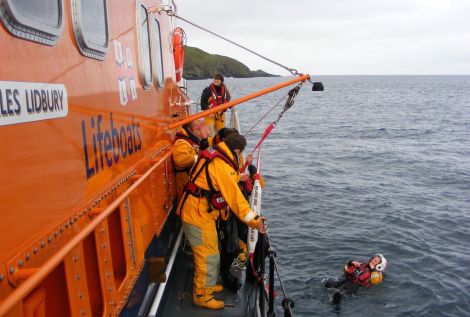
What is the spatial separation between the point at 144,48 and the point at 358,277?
787 centimetres

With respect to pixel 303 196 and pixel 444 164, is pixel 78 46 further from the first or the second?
pixel 444 164

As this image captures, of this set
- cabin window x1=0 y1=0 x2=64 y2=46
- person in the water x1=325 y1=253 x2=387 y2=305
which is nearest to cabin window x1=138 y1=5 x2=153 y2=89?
cabin window x1=0 y1=0 x2=64 y2=46

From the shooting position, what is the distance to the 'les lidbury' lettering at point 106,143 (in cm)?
231

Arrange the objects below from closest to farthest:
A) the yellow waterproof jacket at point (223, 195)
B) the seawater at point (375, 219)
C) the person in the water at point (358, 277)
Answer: the yellow waterproof jacket at point (223, 195)
the person in the water at point (358, 277)
the seawater at point (375, 219)

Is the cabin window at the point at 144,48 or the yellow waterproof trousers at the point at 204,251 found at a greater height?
the cabin window at the point at 144,48

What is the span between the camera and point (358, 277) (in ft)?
32.4

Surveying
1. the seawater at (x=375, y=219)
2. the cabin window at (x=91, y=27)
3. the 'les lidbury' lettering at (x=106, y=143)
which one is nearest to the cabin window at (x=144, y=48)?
the 'les lidbury' lettering at (x=106, y=143)

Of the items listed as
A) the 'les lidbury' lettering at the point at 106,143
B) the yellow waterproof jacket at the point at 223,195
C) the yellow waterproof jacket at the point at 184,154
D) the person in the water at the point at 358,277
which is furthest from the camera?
the person in the water at the point at 358,277

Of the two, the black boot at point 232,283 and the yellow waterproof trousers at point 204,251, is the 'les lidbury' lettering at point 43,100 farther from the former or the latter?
the black boot at point 232,283

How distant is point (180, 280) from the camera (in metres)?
4.96

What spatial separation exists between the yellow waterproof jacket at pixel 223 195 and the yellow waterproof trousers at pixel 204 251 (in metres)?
0.07

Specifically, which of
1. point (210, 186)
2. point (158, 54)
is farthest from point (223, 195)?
point (158, 54)

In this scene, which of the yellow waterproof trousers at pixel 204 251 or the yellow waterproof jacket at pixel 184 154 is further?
the yellow waterproof jacket at pixel 184 154

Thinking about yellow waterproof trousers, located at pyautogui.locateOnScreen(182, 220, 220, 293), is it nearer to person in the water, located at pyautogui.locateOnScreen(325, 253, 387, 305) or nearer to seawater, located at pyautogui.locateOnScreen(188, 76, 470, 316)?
seawater, located at pyautogui.locateOnScreen(188, 76, 470, 316)
